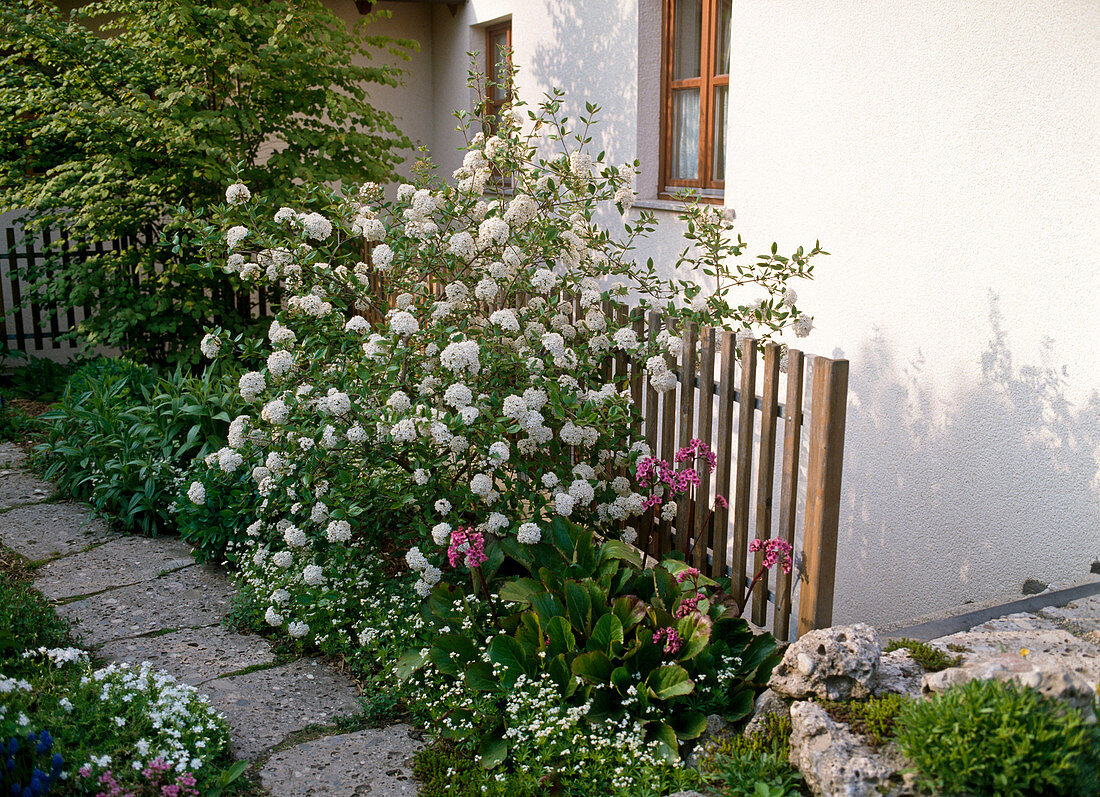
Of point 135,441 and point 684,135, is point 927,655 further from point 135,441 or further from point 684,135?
point 135,441

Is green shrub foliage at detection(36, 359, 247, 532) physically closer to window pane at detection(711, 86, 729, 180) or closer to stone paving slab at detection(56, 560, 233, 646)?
stone paving slab at detection(56, 560, 233, 646)

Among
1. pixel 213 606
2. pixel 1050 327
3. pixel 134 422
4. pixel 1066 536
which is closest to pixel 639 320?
pixel 1050 327

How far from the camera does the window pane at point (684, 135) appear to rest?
596 centimetres

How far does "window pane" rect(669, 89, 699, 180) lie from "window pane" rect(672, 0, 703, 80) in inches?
5.2

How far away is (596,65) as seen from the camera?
6.61 m

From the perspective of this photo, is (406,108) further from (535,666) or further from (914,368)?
(535,666)

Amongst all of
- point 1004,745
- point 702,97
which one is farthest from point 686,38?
point 1004,745

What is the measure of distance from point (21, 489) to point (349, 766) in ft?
12.1

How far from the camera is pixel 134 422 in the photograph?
218 inches

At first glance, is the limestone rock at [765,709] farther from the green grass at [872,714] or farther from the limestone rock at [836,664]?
the green grass at [872,714]

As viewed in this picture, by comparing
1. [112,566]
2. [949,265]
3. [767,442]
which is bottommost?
[112,566]

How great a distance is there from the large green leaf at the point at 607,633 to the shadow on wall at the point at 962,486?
5.85 feet

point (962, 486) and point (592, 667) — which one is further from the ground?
point (962, 486)

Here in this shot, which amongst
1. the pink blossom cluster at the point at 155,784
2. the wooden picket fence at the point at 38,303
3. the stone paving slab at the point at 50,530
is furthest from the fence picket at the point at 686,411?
the wooden picket fence at the point at 38,303
